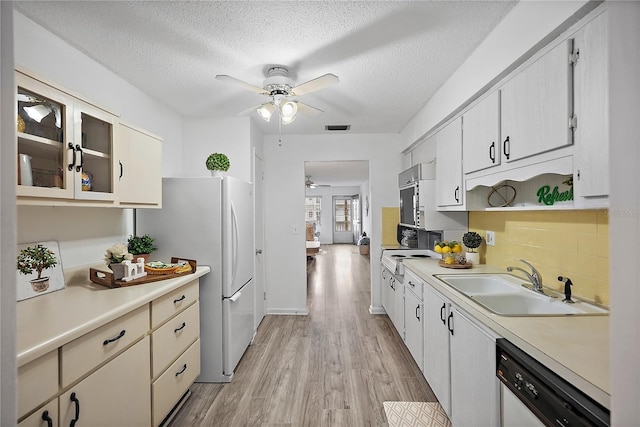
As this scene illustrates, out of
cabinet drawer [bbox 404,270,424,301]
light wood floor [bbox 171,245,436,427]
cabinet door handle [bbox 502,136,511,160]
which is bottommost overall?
light wood floor [bbox 171,245,436,427]

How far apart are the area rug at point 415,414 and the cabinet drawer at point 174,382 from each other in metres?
1.40

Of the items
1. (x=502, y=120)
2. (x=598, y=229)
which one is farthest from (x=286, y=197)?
(x=598, y=229)

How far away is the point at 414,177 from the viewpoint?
10.9 ft

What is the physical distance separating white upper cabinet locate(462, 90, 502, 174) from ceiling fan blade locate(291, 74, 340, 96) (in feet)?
3.18

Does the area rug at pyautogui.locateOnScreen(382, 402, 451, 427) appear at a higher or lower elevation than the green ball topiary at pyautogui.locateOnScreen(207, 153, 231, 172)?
lower

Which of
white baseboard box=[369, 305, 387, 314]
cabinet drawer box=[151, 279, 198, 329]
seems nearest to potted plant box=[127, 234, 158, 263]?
cabinet drawer box=[151, 279, 198, 329]

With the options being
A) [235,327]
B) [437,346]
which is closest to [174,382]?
[235,327]

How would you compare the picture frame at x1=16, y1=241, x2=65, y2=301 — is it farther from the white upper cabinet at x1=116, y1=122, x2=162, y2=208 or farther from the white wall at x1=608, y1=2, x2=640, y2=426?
the white wall at x1=608, y1=2, x2=640, y2=426

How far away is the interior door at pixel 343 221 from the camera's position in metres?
12.7

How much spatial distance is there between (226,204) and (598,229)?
2.36 metres

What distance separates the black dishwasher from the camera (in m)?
0.90

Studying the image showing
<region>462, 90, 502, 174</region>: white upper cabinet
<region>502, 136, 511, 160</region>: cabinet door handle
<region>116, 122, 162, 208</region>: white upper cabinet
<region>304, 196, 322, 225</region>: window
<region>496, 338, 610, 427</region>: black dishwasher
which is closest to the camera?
<region>496, 338, 610, 427</region>: black dishwasher

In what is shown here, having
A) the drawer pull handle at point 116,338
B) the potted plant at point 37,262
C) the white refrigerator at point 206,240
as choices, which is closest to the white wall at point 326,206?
the white refrigerator at point 206,240

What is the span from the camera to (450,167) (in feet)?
8.62
